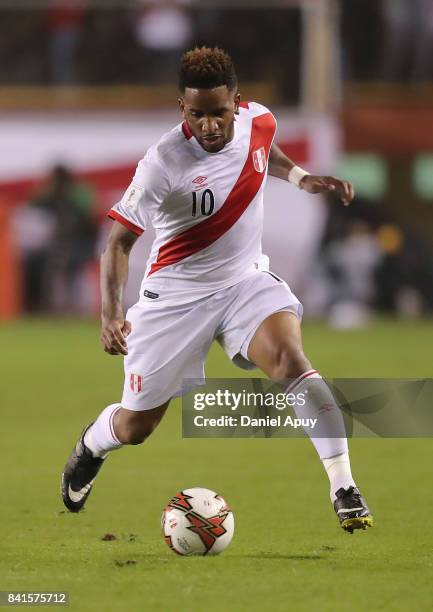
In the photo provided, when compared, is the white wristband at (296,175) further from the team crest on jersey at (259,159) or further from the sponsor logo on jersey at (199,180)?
the sponsor logo on jersey at (199,180)

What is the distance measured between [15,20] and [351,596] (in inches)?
599

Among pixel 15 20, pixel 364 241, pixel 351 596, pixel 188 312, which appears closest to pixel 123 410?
pixel 188 312

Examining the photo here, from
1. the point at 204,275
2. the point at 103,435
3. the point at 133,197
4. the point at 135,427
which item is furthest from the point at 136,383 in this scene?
the point at 133,197

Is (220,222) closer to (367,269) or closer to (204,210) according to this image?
(204,210)

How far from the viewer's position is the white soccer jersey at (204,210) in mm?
6320

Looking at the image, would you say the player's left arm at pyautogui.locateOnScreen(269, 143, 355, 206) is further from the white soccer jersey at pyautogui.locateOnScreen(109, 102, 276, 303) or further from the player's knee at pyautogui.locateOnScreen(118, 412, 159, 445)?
the player's knee at pyautogui.locateOnScreen(118, 412, 159, 445)

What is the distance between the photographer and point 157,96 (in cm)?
1891

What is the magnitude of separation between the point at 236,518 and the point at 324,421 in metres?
1.04

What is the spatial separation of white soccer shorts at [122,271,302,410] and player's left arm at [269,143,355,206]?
59 centimetres

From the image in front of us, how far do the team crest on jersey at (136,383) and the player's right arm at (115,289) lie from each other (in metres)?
0.59

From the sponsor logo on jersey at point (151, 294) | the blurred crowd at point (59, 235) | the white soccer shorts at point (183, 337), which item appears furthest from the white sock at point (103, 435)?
the blurred crowd at point (59, 235)

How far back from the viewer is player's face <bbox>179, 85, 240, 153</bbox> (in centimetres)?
610

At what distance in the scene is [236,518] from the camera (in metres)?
6.94

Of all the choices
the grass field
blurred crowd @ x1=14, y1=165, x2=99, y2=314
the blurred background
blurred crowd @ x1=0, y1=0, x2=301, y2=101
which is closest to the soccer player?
the grass field
